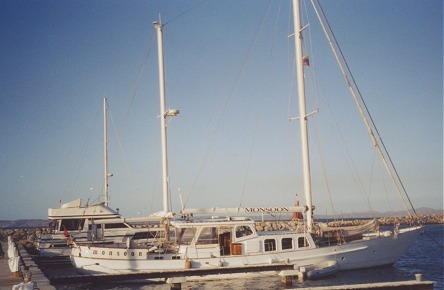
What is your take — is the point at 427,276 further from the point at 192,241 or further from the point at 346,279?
the point at 192,241

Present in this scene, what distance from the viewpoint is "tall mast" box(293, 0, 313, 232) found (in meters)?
24.6

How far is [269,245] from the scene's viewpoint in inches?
890

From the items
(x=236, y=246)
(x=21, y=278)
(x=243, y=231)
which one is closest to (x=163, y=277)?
(x=21, y=278)

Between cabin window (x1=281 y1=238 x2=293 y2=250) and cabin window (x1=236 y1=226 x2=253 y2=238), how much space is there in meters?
1.88

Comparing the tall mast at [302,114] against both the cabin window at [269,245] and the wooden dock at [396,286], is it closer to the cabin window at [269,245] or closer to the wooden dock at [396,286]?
the cabin window at [269,245]

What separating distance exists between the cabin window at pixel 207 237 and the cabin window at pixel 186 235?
0.50 metres

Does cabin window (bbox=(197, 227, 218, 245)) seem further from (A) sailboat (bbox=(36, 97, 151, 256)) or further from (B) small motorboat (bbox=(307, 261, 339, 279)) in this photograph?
(A) sailboat (bbox=(36, 97, 151, 256))

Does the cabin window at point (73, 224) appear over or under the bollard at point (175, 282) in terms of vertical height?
over

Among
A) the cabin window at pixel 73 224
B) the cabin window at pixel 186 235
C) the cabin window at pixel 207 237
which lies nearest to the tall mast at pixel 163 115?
the cabin window at pixel 186 235

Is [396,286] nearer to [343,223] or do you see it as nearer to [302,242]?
[302,242]

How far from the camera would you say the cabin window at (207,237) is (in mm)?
22406

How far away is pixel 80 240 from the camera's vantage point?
3195 centimetres

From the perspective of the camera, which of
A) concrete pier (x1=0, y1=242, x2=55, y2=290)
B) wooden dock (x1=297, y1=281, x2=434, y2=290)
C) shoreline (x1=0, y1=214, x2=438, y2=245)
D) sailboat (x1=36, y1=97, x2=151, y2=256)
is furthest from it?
sailboat (x1=36, y1=97, x2=151, y2=256)

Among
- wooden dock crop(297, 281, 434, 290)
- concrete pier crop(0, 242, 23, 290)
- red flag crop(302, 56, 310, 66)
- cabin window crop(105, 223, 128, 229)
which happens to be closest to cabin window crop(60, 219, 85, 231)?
cabin window crop(105, 223, 128, 229)
